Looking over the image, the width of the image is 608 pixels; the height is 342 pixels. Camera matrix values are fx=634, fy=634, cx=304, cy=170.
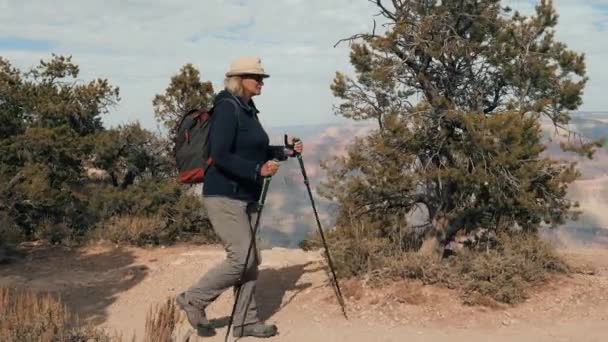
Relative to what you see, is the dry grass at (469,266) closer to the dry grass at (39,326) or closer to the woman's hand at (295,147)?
the woman's hand at (295,147)

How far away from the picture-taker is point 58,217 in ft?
37.2

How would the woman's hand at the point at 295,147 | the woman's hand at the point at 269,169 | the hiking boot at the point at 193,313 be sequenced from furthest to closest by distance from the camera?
the woman's hand at the point at 295,147
the hiking boot at the point at 193,313
the woman's hand at the point at 269,169

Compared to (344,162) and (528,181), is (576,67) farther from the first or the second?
(344,162)

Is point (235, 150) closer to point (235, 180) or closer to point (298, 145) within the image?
point (235, 180)

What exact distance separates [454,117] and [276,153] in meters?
2.38

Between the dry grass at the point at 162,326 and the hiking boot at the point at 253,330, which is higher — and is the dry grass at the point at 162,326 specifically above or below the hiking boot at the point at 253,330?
above

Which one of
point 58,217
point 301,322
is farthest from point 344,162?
point 58,217

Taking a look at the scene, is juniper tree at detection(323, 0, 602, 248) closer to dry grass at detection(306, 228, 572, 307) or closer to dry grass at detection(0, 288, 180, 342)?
dry grass at detection(306, 228, 572, 307)

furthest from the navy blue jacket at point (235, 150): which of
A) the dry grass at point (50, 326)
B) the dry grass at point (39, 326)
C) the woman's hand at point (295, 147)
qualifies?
the dry grass at point (39, 326)

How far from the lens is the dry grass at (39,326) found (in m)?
5.06

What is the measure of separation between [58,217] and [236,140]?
727cm

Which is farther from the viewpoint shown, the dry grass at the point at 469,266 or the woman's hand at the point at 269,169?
the dry grass at the point at 469,266

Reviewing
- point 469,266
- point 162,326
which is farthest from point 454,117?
point 162,326

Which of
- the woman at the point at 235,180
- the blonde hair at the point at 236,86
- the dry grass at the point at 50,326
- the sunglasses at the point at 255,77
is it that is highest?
the sunglasses at the point at 255,77
